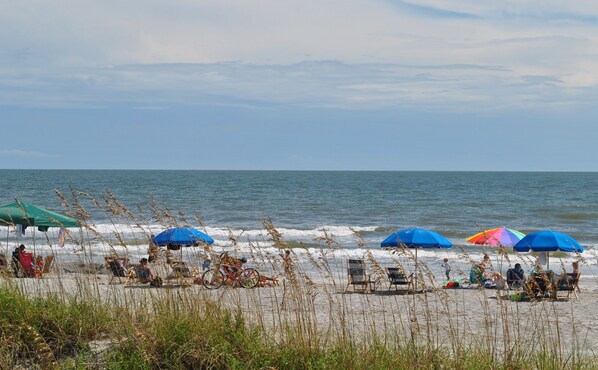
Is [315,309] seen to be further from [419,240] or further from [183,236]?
[419,240]

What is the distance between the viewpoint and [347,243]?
95.4 feet

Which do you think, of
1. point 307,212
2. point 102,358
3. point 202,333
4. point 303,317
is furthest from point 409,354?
point 307,212

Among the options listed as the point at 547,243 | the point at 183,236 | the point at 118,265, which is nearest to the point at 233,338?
the point at 183,236

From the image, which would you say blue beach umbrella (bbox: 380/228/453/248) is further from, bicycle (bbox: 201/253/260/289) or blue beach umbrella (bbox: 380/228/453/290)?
bicycle (bbox: 201/253/260/289)

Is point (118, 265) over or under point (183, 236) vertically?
under

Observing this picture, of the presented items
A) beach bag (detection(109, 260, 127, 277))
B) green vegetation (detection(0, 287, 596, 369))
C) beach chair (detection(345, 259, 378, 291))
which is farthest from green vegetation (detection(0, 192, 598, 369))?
beach chair (detection(345, 259, 378, 291))

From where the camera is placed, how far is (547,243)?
14.9 m

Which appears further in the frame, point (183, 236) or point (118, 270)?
point (118, 270)

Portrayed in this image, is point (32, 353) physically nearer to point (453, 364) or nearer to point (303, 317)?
point (303, 317)

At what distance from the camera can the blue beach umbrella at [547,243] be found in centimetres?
1467

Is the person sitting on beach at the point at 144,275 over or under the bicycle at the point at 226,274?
under

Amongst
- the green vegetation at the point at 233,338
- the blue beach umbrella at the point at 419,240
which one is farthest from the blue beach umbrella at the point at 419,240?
the green vegetation at the point at 233,338

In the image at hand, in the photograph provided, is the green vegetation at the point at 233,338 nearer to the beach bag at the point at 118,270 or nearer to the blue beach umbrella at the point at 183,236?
the blue beach umbrella at the point at 183,236

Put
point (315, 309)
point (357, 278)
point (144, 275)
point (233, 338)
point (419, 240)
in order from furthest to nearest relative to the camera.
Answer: point (419, 240) → point (357, 278) → point (144, 275) → point (315, 309) → point (233, 338)
